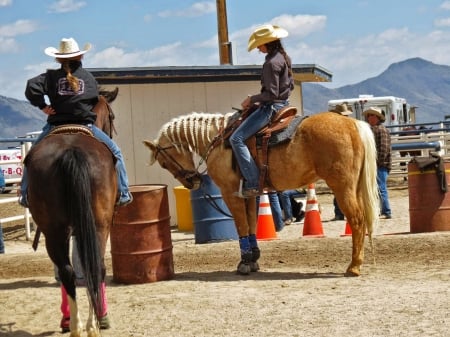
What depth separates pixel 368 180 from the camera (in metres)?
9.15

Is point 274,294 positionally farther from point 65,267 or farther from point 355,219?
point 65,267

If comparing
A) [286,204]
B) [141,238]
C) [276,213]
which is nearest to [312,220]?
[276,213]

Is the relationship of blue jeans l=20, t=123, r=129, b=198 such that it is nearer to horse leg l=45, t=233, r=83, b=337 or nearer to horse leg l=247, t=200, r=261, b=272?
horse leg l=45, t=233, r=83, b=337

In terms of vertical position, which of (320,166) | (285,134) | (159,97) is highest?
(159,97)

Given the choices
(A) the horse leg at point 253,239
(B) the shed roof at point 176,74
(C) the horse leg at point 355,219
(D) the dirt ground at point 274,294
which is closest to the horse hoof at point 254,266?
(A) the horse leg at point 253,239

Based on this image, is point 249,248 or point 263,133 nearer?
point 263,133

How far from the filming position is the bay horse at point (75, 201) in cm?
619

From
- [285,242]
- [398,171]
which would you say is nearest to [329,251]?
[285,242]

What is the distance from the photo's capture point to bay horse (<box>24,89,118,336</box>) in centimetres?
619

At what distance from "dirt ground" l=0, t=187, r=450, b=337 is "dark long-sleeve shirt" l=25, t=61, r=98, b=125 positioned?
5.79 feet

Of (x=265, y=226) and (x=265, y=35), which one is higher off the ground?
(x=265, y=35)

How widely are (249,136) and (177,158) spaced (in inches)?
50.7

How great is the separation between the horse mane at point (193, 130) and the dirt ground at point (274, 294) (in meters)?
1.52

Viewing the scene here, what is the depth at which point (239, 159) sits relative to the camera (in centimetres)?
948
